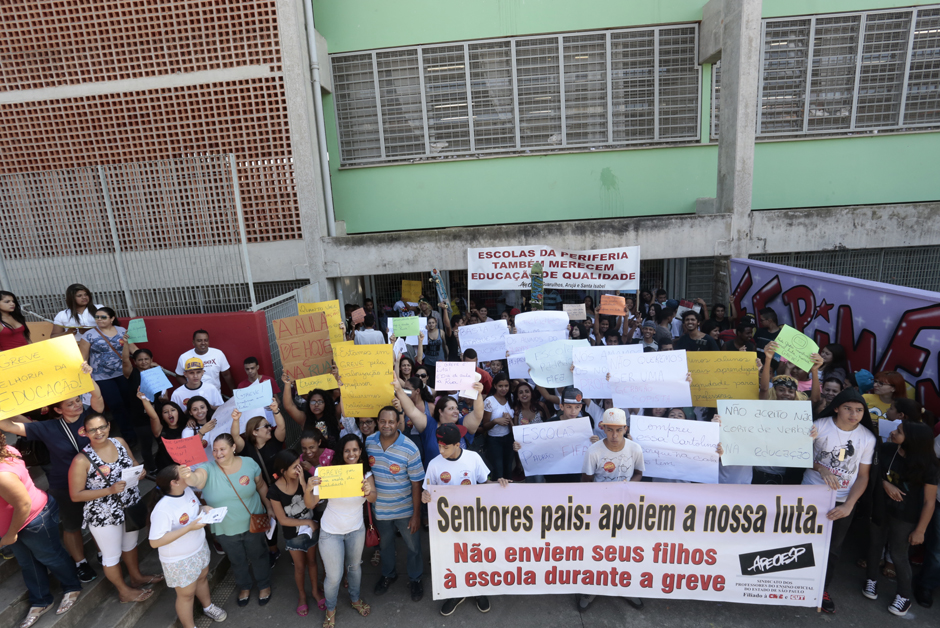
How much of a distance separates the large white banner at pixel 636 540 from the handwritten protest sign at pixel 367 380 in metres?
1.19

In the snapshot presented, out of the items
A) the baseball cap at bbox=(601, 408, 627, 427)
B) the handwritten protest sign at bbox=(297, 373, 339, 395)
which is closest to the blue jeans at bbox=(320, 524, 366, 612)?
the handwritten protest sign at bbox=(297, 373, 339, 395)

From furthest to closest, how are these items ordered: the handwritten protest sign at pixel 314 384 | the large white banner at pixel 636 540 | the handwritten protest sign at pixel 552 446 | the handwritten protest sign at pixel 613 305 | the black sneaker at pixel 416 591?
the handwritten protest sign at pixel 613 305, the handwritten protest sign at pixel 314 384, the handwritten protest sign at pixel 552 446, the black sneaker at pixel 416 591, the large white banner at pixel 636 540

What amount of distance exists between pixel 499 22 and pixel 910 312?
8.64 metres

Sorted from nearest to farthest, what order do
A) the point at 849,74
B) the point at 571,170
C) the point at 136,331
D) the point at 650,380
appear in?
1. the point at 650,380
2. the point at 136,331
3. the point at 849,74
4. the point at 571,170

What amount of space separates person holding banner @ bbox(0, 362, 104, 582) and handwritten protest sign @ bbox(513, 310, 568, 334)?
4.74m

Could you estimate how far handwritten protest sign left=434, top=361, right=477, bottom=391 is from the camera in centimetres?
487

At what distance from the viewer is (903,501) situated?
12.9ft

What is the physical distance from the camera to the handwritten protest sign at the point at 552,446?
15.2 ft

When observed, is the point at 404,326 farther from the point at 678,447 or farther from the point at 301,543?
the point at 678,447

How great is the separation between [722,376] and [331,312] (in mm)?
5100

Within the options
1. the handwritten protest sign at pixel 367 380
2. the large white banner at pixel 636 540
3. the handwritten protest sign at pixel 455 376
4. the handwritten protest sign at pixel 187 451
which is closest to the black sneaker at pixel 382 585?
the large white banner at pixel 636 540

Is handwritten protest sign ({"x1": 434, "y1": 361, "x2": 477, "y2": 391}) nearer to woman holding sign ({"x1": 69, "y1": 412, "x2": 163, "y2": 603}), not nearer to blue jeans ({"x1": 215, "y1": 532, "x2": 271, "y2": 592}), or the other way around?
blue jeans ({"x1": 215, "y1": 532, "x2": 271, "y2": 592})

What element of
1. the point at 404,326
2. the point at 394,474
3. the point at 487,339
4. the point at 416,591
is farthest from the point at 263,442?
the point at 487,339

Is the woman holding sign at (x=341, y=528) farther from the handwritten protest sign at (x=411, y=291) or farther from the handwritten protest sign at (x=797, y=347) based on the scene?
the handwritten protest sign at (x=411, y=291)
